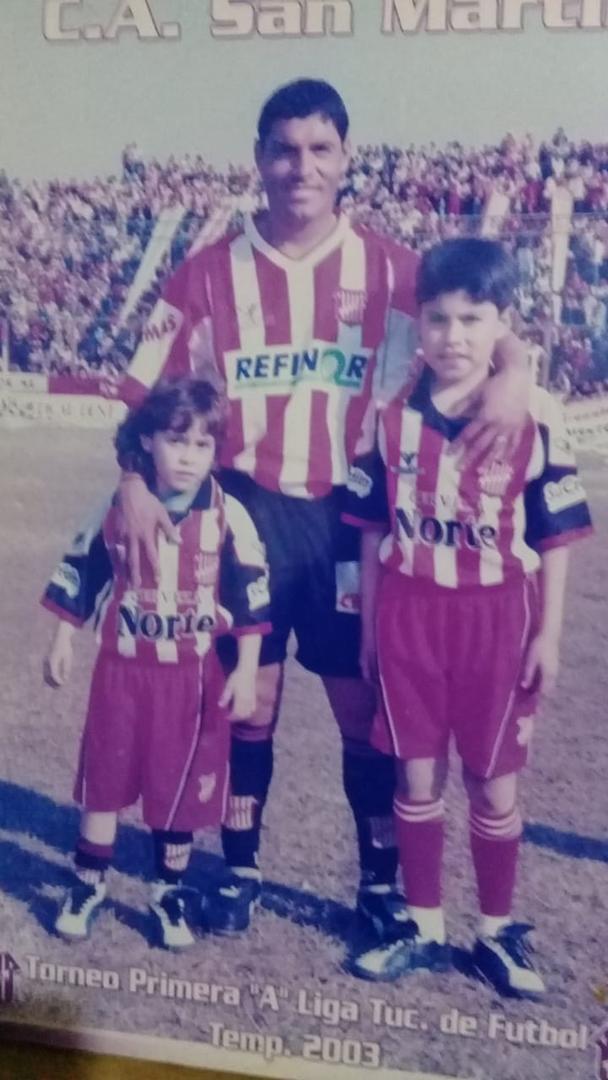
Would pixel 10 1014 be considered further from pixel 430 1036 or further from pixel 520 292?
pixel 520 292

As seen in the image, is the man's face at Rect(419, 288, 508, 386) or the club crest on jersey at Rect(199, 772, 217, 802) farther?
the club crest on jersey at Rect(199, 772, 217, 802)

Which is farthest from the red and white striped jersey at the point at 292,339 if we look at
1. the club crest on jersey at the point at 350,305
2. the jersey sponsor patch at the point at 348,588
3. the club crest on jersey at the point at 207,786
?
the club crest on jersey at the point at 207,786

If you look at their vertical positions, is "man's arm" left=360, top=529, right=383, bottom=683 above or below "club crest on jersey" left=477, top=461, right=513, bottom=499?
below

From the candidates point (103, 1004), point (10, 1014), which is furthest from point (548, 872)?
point (10, 1014)

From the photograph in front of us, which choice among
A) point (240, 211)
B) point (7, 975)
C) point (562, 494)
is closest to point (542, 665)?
point (562, 494)

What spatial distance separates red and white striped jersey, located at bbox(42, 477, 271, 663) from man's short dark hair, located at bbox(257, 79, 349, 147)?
0.45 metres

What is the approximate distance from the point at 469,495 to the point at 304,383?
244mm

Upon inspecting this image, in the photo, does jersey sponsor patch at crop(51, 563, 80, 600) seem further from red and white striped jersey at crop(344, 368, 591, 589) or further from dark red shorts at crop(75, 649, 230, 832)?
red and white striped jersey at crop(344, 368, 591, 589)

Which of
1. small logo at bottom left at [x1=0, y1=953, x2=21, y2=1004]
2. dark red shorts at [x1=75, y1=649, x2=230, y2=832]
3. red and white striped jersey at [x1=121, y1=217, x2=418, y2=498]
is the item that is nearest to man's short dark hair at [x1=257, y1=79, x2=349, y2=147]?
red and white striped jersey at [x1=121, y1=217, x2=418, y2=498]

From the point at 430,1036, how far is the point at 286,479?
73 cm

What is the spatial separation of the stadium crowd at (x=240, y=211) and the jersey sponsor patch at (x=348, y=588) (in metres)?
0.33

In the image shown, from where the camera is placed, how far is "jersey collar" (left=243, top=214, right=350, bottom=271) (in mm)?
1379

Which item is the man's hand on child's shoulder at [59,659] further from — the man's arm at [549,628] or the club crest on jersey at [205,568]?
the man's arm at [549,628]

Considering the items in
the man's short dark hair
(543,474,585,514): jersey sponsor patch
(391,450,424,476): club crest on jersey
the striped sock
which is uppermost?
the man's short dark hair
